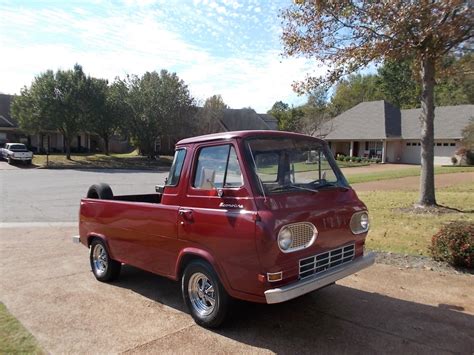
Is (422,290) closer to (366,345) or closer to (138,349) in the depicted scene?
(366,345)

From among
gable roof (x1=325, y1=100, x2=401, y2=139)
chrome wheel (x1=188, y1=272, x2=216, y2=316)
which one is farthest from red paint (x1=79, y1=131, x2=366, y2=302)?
gable roof (x1=325, y1=100, x2=401, y2=139)

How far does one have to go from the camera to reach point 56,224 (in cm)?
1108

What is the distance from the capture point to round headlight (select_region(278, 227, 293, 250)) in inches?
153

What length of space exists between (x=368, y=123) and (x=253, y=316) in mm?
46247

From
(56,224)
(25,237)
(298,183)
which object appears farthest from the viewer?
(56,224)

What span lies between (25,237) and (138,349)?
6.39m

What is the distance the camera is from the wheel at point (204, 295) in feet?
14.3

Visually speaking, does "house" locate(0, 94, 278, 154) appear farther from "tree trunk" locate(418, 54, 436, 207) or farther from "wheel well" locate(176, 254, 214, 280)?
"wheel well" locate(176, 254, 214, 280)

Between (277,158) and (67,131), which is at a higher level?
(67,131)

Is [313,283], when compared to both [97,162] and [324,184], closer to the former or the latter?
[324,184]

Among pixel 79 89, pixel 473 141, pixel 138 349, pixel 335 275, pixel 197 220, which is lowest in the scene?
pixel 138 349

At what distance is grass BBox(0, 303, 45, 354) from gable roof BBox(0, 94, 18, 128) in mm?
52867

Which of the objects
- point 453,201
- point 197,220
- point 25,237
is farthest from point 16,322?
point 453,201

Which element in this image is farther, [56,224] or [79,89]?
[79,89]
